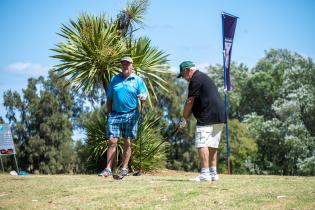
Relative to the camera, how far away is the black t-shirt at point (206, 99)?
7.66m

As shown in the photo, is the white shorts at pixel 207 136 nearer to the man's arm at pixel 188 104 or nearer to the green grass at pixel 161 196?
the man's arm at pixel 188 104

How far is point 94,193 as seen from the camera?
654 cm

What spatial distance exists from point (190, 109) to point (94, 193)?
7.18 feet

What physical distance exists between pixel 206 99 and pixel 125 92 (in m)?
1.92

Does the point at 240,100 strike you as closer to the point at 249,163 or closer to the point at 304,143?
the point at 249,163

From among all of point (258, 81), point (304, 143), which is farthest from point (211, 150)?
point (258, 81)

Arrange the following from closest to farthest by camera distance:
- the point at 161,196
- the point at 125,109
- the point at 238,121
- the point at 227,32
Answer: the point at 161,196, the point at 125,109, the point at 227,32, the point at 238,121

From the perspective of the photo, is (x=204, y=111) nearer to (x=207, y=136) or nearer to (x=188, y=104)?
(x=188, y=104)

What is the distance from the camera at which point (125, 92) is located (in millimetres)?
9000

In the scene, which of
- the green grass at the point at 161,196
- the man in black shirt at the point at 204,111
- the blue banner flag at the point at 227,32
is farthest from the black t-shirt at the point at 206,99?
the blue banner flag at the point at 227,32

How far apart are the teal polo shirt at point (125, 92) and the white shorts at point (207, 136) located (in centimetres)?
179

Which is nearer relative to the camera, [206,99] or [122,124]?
[206,99]

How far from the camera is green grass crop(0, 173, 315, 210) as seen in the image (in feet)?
18.3

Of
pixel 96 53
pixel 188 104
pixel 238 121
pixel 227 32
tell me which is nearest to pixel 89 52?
pixel 96 53
